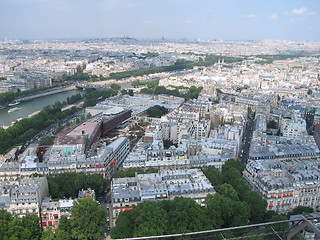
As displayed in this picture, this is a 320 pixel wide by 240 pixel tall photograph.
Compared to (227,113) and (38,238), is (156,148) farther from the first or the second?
(227,113)

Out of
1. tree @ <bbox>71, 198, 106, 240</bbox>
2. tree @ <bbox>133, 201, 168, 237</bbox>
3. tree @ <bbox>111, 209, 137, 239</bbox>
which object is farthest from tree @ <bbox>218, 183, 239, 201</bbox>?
tree @ <bbox>71, 198, 106, 240</bbox>

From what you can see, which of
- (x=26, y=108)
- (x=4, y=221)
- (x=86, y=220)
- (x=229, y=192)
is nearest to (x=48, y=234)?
(x=86, y=220)

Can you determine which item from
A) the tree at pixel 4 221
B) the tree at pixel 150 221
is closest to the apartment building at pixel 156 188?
the tree at pixel 150 221

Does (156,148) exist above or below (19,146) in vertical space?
above

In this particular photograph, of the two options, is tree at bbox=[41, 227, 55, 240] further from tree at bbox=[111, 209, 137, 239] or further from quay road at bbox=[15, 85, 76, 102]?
quay road at bbox=[15, 85, 76, 102]

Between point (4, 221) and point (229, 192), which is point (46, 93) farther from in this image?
point (229, 192)

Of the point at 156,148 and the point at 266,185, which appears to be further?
the point at 156,148

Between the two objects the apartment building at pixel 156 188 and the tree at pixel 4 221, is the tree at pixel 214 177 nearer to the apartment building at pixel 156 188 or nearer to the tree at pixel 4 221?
the apartment building at pixel 156 188

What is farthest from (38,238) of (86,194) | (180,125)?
(180,125)
